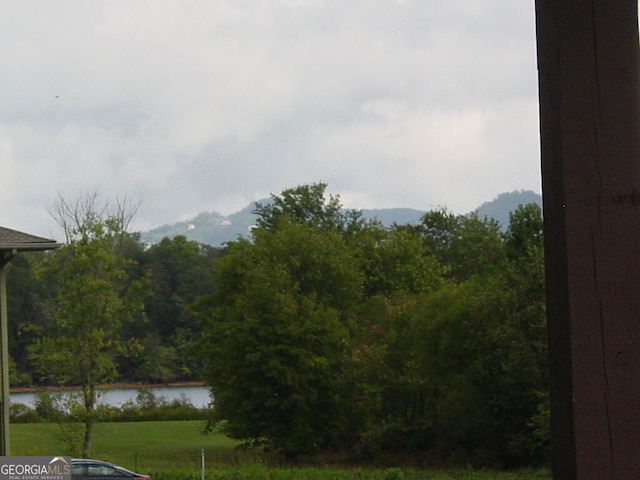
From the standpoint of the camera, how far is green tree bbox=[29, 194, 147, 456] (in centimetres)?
2684

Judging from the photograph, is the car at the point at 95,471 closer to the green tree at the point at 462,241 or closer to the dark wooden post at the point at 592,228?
the dark wooden post at the point at 592,228

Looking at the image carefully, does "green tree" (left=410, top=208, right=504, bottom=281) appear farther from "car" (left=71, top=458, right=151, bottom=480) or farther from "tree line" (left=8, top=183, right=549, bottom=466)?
"car" (left=71, top=458, right=151, bottom=480)

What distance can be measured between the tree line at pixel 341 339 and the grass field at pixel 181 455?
1.91 m

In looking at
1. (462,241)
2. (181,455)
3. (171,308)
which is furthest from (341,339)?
(171,308)

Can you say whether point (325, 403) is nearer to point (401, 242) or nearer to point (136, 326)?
point (401, 242)

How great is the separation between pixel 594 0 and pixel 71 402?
28.4 m

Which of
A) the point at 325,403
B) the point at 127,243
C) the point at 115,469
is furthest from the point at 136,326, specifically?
the point at 115,469

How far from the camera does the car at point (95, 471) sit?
2036cm

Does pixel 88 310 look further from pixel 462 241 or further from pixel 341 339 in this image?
pixel 462 241

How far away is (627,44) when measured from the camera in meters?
1.38

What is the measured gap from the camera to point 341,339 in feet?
125

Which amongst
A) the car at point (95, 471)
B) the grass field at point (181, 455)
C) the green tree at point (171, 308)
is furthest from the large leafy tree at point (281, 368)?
the green tree at point (171, 308)

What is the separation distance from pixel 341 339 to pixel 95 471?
60.1 ft
